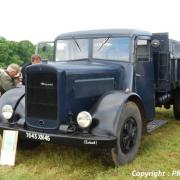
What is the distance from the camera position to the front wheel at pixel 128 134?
5.51 m

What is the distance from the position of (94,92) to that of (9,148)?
154 cm

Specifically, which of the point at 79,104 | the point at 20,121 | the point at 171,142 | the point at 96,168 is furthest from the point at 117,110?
the point at 171,142

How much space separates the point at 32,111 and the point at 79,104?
28.1 inches

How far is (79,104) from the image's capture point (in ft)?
18.6

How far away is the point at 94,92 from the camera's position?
5922 millimetres

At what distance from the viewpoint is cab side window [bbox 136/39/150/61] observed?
6.77 m

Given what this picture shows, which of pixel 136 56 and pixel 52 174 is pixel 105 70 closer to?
pixel 136 56

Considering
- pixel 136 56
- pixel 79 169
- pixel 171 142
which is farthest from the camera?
pixel 171 142

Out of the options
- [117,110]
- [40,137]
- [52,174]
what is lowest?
[52,174]

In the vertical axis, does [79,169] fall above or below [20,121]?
below

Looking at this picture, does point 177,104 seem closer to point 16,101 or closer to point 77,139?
point 16,101

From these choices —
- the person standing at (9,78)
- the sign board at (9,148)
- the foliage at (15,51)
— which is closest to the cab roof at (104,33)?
the person standing at (9,78)

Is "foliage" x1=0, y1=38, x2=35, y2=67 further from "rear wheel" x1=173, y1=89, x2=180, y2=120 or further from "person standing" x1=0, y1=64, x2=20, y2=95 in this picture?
"rear wheel" x1=173, y1=89, x2=180, y2=120

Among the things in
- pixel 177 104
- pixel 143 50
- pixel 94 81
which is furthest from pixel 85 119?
pixel 177 104
